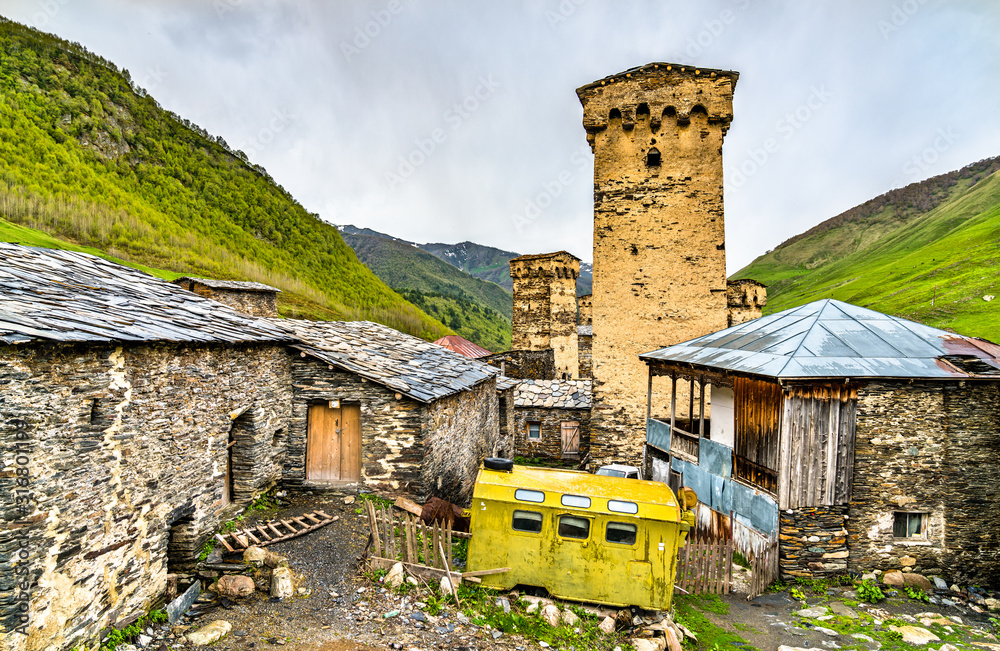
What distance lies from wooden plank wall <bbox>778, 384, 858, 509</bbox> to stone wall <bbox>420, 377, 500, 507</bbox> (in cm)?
745

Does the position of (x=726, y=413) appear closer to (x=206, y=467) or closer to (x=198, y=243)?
Result: (x=206, y=467)

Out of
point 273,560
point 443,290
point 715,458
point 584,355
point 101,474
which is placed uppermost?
point 443,290

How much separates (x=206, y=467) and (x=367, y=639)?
4.33 meters

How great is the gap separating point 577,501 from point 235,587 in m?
5.45

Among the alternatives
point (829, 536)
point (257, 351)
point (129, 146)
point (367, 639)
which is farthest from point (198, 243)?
point (829, 536)

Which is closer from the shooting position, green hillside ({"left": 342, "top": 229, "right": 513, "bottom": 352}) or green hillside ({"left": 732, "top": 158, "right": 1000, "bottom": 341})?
green hillside ({"left": 732, "top": 158, "right": 1000, "bottom": 341})

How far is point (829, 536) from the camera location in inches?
365

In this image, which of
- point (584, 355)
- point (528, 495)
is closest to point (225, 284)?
point (528, 495)

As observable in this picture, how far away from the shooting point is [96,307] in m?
6.92

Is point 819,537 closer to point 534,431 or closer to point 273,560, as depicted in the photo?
point 273,560

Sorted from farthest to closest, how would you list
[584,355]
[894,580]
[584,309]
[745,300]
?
[584,309], [584,355], [745,300], [894,580]

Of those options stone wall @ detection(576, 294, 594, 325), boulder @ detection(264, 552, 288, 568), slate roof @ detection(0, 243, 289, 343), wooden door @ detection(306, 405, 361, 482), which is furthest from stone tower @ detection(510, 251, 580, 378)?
boulder @ detection(264, 552, 288, 568)

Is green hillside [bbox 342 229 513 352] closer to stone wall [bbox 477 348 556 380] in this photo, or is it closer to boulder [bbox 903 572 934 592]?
stone wall [bbox 477 348 556 380]

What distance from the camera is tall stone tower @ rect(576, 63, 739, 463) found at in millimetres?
16969
